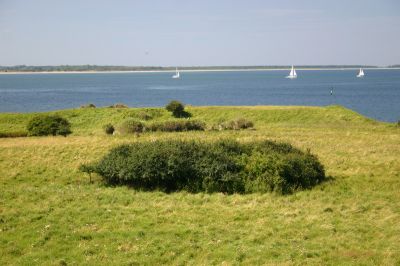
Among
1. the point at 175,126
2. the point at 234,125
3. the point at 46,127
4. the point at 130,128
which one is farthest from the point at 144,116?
the point at 46,127

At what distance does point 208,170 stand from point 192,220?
537cm

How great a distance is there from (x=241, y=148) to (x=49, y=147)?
13.5 m

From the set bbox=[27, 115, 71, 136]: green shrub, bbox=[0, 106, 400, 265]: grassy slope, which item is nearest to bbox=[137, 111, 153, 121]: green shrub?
bbox=[27, 115, 71, 136]: green shrub

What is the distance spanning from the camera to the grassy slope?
1241cm

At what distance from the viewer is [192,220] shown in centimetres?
1585

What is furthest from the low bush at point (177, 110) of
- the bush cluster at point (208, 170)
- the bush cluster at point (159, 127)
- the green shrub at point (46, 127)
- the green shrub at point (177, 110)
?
the bush cluster at point (208, 170)

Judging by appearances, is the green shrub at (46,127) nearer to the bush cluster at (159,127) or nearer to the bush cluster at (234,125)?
the bush cluster at (159,127)

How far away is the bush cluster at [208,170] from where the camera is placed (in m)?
20.8

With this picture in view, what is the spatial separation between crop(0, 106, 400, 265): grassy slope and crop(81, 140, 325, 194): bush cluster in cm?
93

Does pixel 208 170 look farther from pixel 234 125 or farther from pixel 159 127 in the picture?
pixel 234 125

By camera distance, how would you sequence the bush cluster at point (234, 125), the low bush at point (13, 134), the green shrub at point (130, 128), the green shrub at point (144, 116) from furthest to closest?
the green shrub at point (144, 116) < the bush cluster at point (234, 125) < the low bush at point (13, 134) < the green shrub at point (130, 128)

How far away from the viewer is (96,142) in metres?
33.0

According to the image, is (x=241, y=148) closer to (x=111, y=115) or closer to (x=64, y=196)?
(x=64, y=196)

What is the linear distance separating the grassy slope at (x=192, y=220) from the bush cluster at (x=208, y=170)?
0.93m
